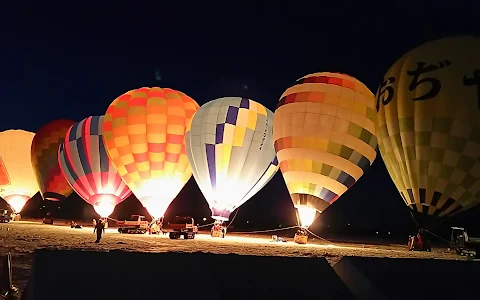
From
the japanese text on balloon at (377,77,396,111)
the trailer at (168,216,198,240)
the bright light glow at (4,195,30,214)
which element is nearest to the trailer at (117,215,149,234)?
the trailer at (168,216,198,240)

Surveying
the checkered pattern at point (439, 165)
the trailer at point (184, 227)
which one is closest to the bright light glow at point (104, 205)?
the trailer at point (184, 227)

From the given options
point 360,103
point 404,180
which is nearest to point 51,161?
point 360,103

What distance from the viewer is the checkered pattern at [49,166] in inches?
1237

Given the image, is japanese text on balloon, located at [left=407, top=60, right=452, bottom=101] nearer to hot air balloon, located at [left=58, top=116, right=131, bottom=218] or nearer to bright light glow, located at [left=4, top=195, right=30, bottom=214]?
hot air balloon, located at [left=58, top=116, right=131, bottom=218]

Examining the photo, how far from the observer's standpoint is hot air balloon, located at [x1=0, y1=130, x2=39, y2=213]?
34.7m

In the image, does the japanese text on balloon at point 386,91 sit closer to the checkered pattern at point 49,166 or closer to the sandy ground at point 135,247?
the sandy ground at point 135,247

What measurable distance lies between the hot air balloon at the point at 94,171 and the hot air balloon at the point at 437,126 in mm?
14875

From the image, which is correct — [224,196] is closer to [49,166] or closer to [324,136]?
[324,136]

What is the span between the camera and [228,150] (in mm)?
21891

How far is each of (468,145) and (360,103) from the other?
18.3 ft

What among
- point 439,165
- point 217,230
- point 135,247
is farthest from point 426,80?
point 217,230

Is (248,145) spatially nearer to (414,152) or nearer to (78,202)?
(414,152)

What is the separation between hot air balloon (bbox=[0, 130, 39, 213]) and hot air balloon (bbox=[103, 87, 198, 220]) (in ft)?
45.9

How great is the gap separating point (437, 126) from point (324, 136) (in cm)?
489
